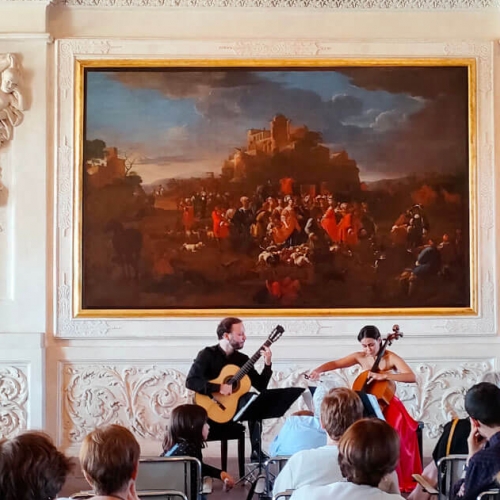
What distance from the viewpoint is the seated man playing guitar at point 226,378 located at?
7809mm

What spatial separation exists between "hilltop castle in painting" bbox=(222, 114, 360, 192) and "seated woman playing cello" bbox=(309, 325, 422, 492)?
2.54m

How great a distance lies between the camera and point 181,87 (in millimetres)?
9797

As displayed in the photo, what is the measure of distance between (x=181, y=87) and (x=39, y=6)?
81.2 inches

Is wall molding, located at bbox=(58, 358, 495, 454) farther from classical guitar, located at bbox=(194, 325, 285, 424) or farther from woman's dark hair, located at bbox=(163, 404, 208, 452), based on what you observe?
woman's dark hair, located at bbox=(163, 404, 208, 452)

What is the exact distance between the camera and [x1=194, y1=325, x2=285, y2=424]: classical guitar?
25.6 ft

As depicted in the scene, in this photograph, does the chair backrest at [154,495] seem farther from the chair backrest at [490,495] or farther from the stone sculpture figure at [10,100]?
the stone sculpture figure at [10,100]

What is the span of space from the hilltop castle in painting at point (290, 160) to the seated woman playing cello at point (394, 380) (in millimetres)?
2543

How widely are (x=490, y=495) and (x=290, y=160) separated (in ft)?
20.8

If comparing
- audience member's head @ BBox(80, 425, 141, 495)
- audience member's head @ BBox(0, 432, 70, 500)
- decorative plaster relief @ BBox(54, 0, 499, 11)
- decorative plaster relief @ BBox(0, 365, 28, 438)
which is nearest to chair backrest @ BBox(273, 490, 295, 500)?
audience member's head @ BBox(80, 425, 141, 495)

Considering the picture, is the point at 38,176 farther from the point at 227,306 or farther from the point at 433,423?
the point at 433,423

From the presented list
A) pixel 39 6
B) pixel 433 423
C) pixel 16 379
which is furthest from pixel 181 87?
pixel 433 423

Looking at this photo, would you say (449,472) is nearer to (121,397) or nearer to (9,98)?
(121,397)

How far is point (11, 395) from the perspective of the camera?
9.34 m

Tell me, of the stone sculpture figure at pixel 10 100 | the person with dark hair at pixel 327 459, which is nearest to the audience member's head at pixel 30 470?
the person with dark hair at pixel 327 459
